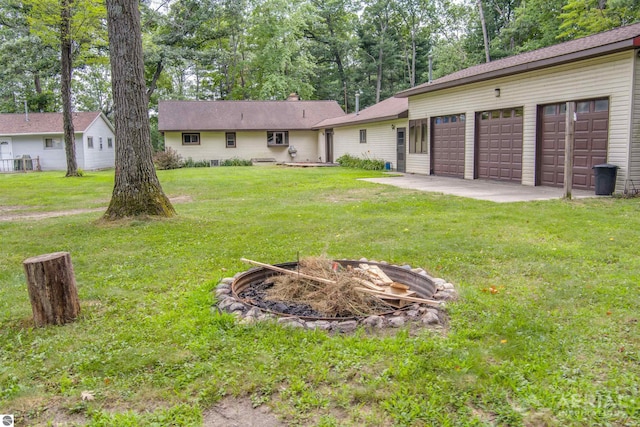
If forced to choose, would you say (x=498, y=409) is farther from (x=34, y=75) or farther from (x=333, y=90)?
(x=333, y=90)

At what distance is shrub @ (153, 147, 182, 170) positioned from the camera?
2533cm

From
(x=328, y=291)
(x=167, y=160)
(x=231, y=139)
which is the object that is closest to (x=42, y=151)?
(x=167, y=160)

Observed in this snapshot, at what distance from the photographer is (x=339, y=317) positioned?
11.6 feet

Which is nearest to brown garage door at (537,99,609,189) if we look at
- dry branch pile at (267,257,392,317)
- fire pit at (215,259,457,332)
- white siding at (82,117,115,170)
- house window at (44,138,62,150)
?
fire pit at (215,259,457,332)

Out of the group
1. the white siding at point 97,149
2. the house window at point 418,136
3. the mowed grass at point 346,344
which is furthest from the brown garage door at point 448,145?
the white siding at point 97,149

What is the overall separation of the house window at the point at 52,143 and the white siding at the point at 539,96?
21.5 metres

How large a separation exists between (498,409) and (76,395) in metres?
2.15

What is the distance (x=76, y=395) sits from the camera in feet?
8.27

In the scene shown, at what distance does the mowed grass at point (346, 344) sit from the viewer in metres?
2.38

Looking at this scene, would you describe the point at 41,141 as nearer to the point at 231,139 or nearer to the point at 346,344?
the point at 231,139

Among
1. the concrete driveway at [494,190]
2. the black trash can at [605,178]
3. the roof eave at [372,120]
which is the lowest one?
the concrete driveway at [494,190]

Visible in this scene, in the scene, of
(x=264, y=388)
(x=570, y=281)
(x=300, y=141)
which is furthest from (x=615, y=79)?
(x=300, y=141)

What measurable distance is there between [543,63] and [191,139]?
21.2 m

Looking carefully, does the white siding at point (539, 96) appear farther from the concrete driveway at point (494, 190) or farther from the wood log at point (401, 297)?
the wood log at point (401, 297)
